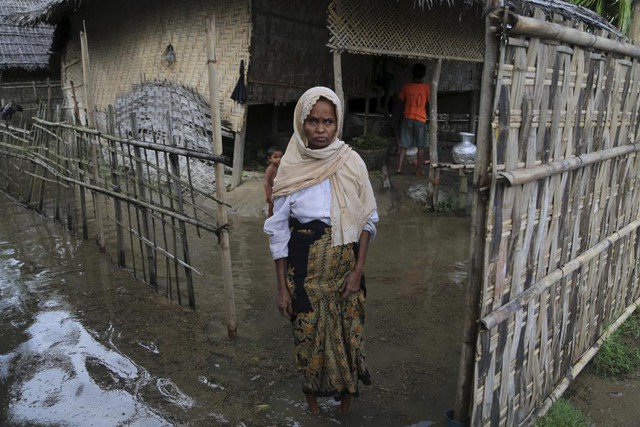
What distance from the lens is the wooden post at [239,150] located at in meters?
7.07

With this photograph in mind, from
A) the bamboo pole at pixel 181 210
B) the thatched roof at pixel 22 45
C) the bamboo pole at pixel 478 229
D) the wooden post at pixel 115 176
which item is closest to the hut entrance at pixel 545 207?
the bamboo pole at pixel 478 229

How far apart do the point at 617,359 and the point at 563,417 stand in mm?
976

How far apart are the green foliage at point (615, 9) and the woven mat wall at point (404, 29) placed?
158cm

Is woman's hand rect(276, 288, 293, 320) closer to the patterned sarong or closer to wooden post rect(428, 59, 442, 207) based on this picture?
the patterned sarong

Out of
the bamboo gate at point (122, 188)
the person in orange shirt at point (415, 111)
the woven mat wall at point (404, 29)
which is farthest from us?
the person in orange shirt at point (415, 111)

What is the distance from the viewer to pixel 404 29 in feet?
23.0

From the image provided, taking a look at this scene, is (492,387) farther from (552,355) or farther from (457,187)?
(457,187)

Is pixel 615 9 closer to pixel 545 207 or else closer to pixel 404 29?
pixel 404 29

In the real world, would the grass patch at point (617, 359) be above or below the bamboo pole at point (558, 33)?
below

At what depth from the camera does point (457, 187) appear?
7.96 metres

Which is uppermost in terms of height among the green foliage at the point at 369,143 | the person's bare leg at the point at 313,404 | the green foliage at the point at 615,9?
the green foliage at the point at 615,9

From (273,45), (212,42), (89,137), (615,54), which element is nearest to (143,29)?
(273,45)

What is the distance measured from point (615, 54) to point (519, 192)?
1.31 metres

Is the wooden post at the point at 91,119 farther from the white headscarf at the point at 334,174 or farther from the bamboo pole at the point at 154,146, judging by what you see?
the white headscarf at the point at 334,174
